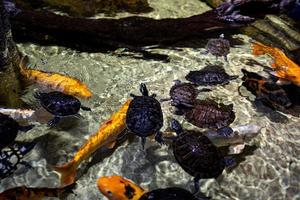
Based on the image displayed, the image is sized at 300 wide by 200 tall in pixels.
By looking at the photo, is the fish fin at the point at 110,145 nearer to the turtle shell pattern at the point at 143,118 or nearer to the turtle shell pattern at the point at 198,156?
the turtle shell pattern at the point at 143,118

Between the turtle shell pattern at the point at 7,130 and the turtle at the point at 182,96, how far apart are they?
6.96 ft

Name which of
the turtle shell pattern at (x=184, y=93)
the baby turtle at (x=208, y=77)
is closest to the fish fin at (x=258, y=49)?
the baby turtle at (x=208, y=77)

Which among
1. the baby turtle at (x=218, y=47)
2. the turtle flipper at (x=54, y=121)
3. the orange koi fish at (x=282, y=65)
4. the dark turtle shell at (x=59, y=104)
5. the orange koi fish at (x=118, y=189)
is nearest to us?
the orange koi fish at (x=118, y=189)

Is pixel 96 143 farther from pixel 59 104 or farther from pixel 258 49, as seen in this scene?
pixel 258 49

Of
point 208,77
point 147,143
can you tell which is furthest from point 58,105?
point 208,77

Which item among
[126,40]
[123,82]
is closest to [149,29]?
[126,40]

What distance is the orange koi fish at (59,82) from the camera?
541 centimetres

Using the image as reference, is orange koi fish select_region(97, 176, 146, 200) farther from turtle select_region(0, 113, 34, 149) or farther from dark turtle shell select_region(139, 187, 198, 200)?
turtle select_region(0, 113, 34, 149)

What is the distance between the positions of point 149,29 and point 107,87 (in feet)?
5.07

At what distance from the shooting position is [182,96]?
541cm

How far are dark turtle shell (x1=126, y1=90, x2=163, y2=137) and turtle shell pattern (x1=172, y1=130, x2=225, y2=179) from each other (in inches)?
14.6

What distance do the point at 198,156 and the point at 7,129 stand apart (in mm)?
2210

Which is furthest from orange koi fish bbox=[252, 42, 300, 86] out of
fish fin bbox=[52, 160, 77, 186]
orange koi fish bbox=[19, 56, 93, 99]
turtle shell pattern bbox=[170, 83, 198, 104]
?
fish fin bbox=[52, 160, 77, 186]

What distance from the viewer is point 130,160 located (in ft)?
15.3
